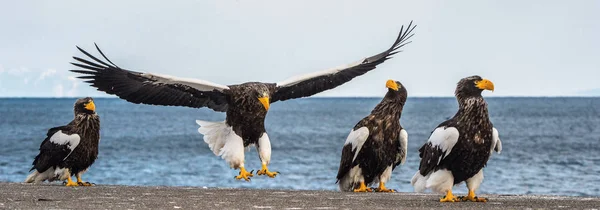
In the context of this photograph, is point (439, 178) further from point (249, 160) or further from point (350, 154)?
point (249, 160)

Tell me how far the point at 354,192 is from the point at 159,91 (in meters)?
3.41

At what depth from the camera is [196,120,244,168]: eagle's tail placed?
42.6 feet

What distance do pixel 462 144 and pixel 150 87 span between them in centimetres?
529

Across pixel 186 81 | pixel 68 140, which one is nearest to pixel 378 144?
pixel 186 81

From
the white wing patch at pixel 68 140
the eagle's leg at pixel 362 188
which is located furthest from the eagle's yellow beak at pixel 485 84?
the white wing patch at pixel 68 140

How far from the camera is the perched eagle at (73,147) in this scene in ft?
44.6

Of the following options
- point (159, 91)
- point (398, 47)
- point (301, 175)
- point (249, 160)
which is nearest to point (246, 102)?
point (159, 91)

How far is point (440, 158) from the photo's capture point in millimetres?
10156

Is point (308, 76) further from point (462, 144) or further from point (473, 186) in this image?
point (462, 144)

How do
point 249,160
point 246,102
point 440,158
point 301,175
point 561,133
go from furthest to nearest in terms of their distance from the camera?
point 561,133 < point 249,160 < point 301,175 < point 246,102 < point 440,158

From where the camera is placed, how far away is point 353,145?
474 inches

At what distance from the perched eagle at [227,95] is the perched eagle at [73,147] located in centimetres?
44

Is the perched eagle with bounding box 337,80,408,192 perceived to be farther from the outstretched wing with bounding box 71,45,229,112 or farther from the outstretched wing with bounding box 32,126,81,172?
the outstretched wing with bounding box 32,126,81,172

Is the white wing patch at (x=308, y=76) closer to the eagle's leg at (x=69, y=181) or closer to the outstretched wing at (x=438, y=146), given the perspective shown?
the eagle's leg at (x=69, y=181)
